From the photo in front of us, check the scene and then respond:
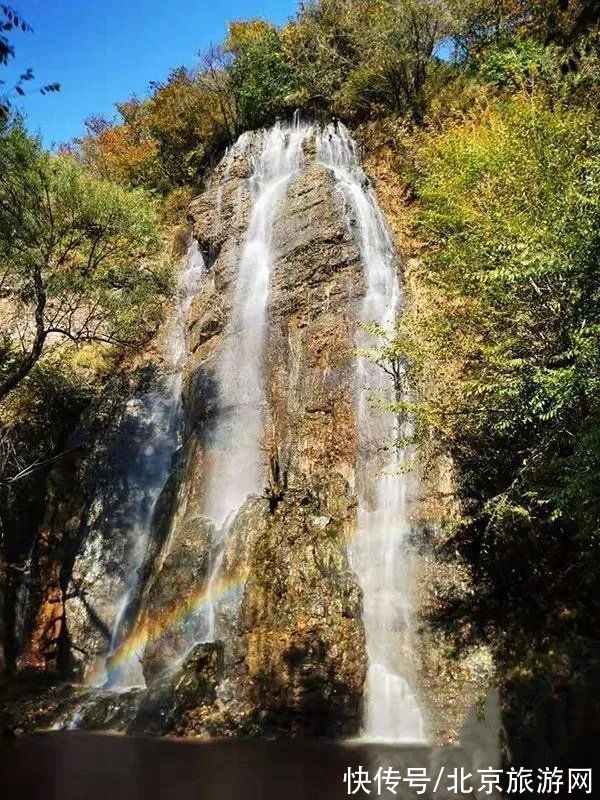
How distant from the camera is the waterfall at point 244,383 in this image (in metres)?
15.1

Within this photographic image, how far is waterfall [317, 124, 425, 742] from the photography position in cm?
1084

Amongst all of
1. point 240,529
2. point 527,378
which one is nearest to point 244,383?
point 240,529

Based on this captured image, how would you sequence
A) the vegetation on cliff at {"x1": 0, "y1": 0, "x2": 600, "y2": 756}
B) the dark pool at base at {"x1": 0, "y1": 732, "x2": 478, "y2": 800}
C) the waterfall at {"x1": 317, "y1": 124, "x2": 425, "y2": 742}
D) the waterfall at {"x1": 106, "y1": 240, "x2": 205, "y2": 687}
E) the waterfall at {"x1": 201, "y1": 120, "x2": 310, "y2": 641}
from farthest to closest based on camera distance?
the waterfall at {"x1": 201, "y1": 120, "x2": 310, "y2": 641} → the waterfall at {"x1": 106, "y1": 240, "x2": 205, "y2": 687} → the waterfall at {"x1": 317, "y1": 124, "x2": 425, "y2": 742} → the vegetation on cliff at {"x1": 0, "y1": 0, "x2": 600, "y2": 756} → the dark pool at base at {"x1": 0, "y1": 732, "x2": 478, "y2": 800}

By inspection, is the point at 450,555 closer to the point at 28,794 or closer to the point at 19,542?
the point at 28,794

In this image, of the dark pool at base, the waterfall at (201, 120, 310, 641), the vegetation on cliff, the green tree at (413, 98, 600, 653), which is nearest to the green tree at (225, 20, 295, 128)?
the vegetation on cliff

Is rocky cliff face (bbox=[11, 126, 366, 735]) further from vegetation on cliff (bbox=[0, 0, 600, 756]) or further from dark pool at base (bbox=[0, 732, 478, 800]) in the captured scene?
vegetation on cliff (bbox=[0, 0, 600, 756])

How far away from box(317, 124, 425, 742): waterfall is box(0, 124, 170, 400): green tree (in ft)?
21.4

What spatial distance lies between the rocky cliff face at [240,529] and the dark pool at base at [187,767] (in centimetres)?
77

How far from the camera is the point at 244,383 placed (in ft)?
55.9

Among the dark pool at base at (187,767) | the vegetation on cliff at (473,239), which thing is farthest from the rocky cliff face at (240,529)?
the vegetation on cliff at (473,239)

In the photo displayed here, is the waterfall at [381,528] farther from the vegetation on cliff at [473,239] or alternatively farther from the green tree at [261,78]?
the green tree at [261,78]

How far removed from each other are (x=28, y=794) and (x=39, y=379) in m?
13.5

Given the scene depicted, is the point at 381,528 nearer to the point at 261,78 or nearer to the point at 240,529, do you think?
the point at 240,529

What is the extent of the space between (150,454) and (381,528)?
8.04 metres
